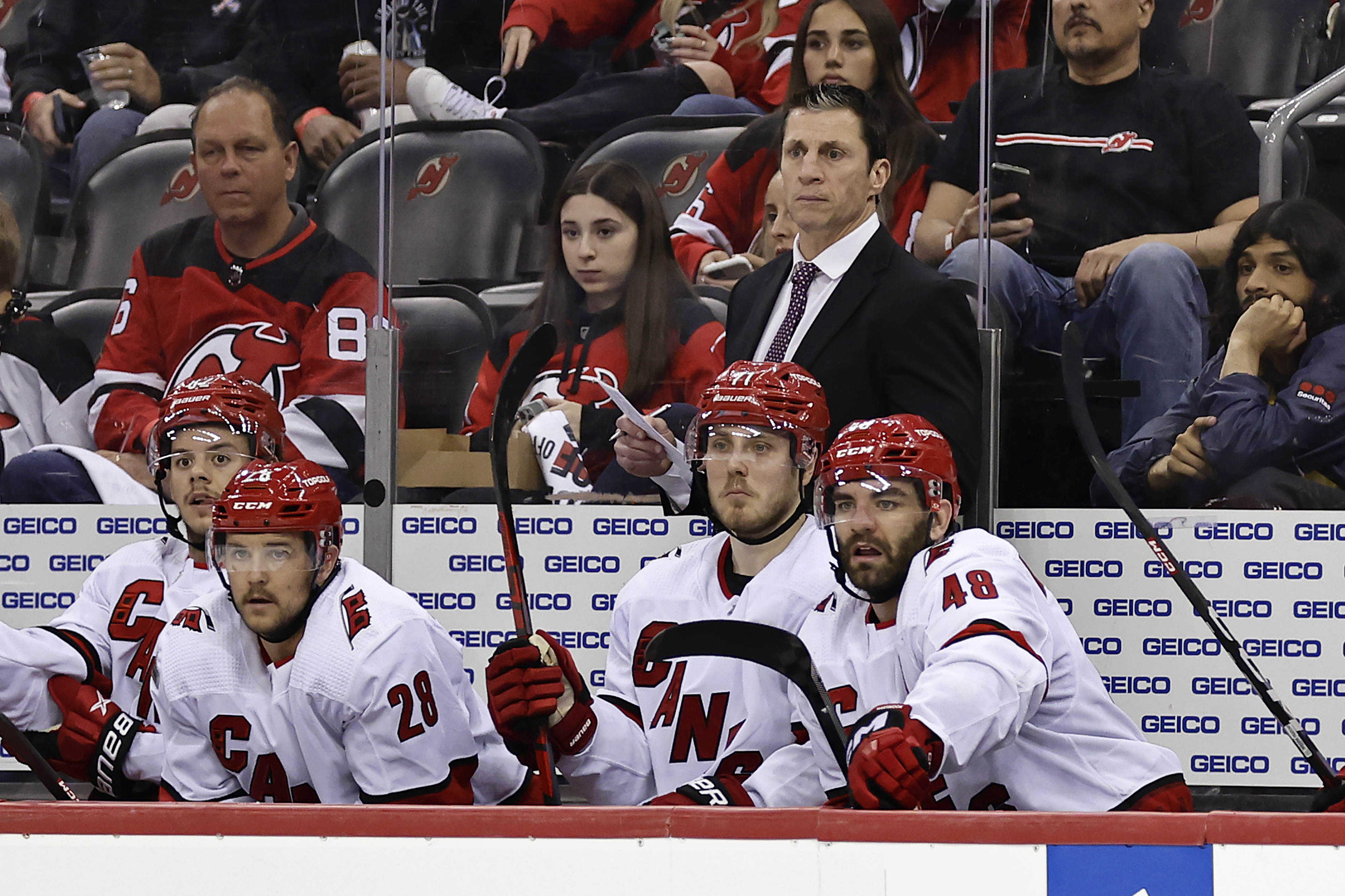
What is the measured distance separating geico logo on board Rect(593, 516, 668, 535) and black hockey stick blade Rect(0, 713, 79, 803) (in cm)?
133

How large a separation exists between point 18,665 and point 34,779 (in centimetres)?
90

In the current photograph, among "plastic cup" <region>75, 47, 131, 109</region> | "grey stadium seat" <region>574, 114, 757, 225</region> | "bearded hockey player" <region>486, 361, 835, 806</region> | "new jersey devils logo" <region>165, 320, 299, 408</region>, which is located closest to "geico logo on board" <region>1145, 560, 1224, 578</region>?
"bearded hockey player" <region>486, 361, 835, 806</region>

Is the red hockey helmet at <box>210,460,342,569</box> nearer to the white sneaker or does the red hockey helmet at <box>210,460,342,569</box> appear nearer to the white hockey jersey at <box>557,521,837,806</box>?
the white hockey jersey at <box>557,521,837,806</box>

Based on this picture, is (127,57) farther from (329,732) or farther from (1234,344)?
(1234,344)

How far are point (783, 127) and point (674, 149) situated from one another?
0.31m

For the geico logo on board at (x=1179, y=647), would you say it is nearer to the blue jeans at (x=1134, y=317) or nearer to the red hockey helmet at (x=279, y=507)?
the blue jeans at (x=1134, y=317)

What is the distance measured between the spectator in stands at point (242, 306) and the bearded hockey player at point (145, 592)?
1.78ft

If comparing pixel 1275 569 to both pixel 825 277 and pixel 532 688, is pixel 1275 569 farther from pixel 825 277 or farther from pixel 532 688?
pixel 532 688

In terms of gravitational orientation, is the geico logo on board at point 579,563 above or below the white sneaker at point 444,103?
below

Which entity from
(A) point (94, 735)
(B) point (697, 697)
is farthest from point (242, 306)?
(B) point (697, 697)

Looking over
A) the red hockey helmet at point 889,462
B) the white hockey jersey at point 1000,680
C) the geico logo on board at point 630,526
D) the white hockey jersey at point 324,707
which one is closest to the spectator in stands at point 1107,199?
the geico logo on board at point 630,526

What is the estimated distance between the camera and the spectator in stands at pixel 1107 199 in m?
3.42

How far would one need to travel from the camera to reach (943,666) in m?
2.10

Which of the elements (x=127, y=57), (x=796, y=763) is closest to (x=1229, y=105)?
(x=796, y=763)
